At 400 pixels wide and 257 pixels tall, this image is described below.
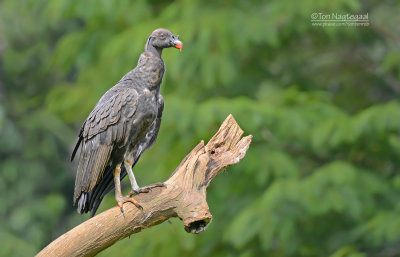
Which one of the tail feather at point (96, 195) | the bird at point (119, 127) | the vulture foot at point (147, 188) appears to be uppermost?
the bird at point (119, 127)

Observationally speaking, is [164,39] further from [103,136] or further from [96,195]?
[96,195]

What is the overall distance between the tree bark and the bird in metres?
0.17

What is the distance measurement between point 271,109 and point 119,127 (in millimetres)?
3176

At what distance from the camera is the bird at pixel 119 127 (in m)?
4.44

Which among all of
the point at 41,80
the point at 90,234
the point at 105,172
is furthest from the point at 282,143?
the point at 41,80

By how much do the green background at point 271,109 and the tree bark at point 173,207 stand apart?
9.55ft

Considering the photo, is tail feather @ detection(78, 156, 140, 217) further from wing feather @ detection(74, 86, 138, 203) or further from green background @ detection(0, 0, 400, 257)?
green background @ detection(0, 0, 400, 257)

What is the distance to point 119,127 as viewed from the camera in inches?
175

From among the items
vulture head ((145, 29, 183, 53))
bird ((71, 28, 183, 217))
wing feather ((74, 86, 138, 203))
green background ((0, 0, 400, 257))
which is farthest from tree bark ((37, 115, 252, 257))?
green background ((0, 0, 400, 257))

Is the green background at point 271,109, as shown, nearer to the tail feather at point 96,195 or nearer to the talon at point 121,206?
the tail feather at point 96,195

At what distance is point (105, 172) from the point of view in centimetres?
465

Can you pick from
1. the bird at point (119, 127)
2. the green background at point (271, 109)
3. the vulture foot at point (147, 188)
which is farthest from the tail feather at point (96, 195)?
the green background at point (271, 109)

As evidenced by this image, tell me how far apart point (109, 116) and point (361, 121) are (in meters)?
3.34

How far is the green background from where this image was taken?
23.8 feet
